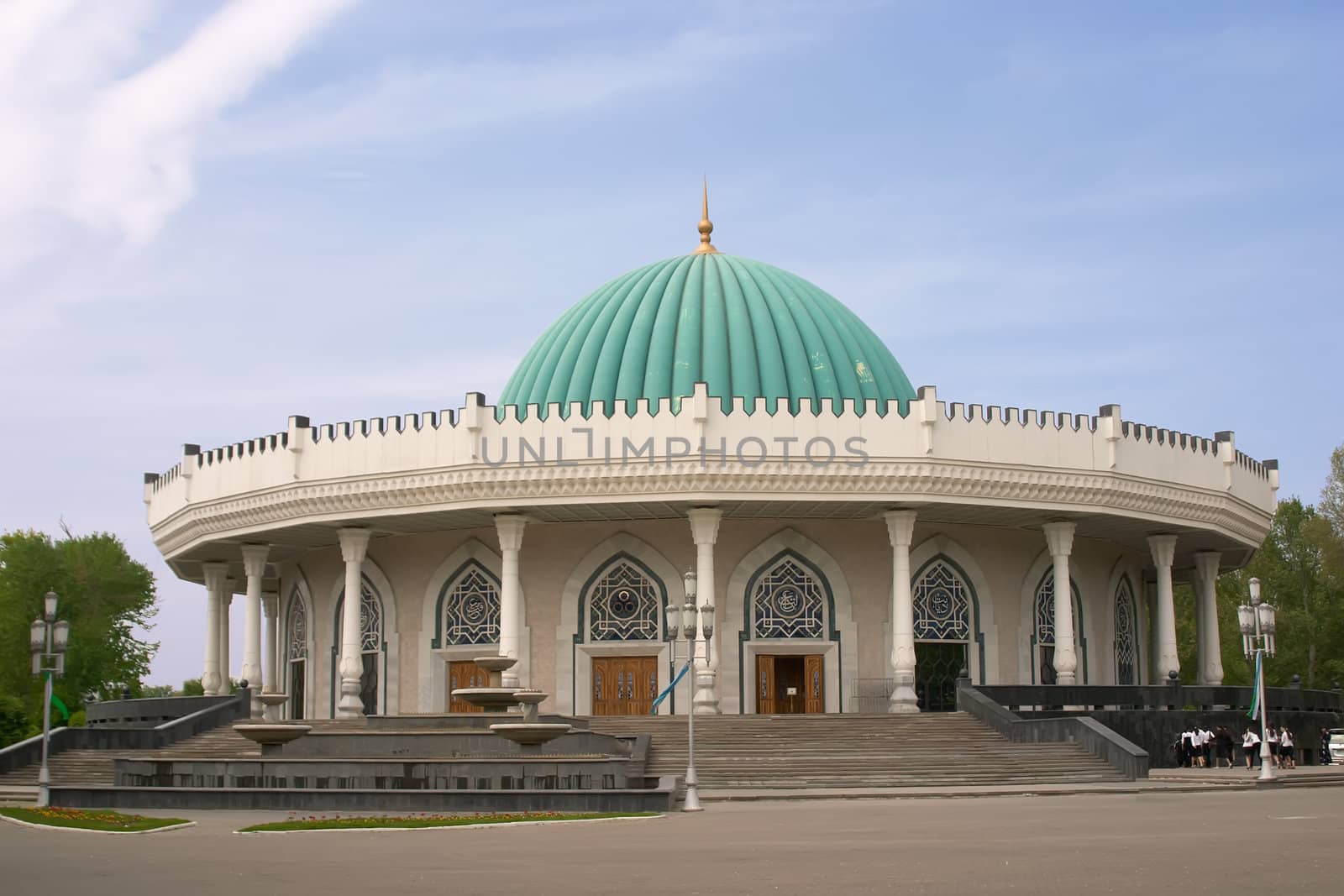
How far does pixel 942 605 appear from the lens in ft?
104

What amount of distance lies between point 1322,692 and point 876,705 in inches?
382

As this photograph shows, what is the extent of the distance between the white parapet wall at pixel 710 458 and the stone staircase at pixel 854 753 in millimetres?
4085

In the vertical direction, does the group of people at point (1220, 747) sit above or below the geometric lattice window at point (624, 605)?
below

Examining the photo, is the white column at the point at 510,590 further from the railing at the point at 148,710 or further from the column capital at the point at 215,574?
the column capital at the point at 215,574

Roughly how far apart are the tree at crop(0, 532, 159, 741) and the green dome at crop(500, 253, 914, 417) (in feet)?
77.9

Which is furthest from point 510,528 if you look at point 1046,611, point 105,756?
point 1046,611

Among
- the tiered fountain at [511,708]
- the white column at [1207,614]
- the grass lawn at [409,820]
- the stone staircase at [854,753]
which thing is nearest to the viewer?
the grass lawn at [409,820]

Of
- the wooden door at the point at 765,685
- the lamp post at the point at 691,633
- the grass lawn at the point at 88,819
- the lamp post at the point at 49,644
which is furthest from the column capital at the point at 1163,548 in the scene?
the grass lawn at the point at 88,819

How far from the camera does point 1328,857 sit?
35.1ft

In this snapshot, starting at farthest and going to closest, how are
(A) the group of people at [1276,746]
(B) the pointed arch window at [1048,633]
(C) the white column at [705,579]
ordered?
(B) the pointed arch window at [1048,633] → (C) the white column at [705,579] → (A) the group of people at [1276,746]

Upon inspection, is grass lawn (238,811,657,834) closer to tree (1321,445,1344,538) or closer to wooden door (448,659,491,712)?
wooden door (448,659,491,712)

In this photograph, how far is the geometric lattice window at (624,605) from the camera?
3102 cm

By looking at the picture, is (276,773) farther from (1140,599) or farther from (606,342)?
(1140,599)

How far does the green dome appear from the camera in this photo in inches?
1298
